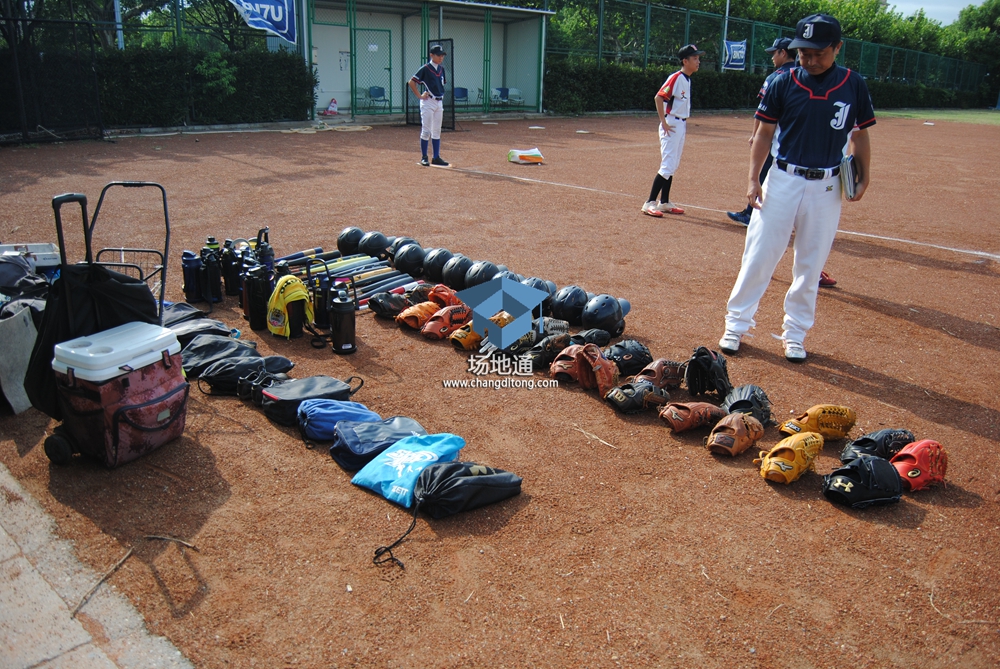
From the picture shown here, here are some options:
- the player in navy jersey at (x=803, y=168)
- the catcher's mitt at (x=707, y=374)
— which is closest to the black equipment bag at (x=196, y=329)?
the catcher's mitt at (x=707, y=374)

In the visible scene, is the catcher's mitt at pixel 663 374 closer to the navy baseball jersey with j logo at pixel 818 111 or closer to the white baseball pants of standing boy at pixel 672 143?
the navy baseball jersey with j logo at pixel 818 111

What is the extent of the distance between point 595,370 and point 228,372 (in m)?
2.69

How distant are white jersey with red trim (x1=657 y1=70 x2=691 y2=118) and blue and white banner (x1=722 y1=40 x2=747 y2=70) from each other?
3249 centimetres

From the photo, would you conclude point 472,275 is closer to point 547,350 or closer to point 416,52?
point 547,350

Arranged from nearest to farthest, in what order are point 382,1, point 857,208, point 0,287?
1. point 0,287
2. point 857,208
3. point 382,1

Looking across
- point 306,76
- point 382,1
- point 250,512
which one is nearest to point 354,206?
point 250,512

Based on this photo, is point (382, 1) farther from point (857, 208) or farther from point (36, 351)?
point (36, 351)

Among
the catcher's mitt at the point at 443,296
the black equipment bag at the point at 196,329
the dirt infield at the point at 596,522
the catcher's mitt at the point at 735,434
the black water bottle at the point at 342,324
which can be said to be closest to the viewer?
the dirt infield at the point at 596,522

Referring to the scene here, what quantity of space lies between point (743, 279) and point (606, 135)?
19.6 metres

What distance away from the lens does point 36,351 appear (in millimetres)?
4258

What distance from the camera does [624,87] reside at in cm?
3416

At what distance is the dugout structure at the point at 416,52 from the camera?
87.7ft

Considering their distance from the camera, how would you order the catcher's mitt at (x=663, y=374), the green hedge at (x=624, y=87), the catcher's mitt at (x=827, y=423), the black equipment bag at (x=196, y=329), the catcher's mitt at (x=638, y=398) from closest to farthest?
1. the catcher's mitt at (x=827, y=423)
2. the catcher's mitt at (x=638, y=398)
3. the catcher's mitt at (x=663, y=374)
4. the black equipment bag at (x=196, y=329)
5. the green hedge at (x=624, y=87)

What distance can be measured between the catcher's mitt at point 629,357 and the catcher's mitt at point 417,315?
5.76ft
